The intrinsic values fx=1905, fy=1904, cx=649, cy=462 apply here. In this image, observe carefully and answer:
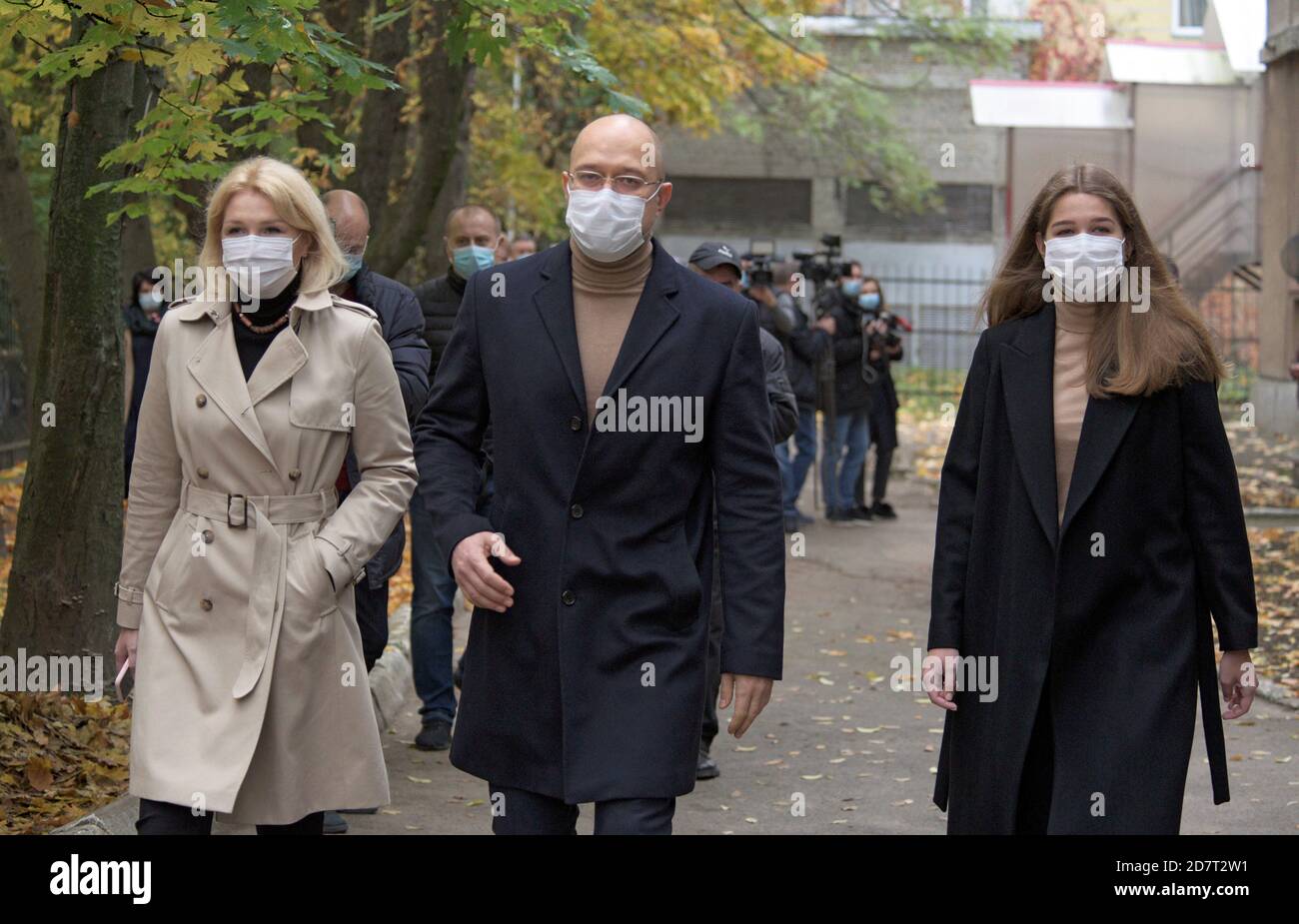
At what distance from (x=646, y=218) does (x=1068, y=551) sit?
1.24 meters

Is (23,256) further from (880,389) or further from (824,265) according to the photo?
(880,389)

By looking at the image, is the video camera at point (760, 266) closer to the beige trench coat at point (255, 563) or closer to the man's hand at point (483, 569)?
the beige trench coat at point (255, 563)

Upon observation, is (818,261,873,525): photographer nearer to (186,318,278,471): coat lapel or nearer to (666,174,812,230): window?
(186,318,278,471): coat lapel

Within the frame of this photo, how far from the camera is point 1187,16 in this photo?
139 feet

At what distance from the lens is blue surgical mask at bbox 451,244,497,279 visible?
8039 mm

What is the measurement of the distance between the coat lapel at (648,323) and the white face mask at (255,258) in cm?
102

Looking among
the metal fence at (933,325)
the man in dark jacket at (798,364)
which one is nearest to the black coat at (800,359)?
the man in dark jacket at (798,364)

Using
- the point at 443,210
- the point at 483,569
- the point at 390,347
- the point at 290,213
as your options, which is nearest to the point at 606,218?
the point at 483,569

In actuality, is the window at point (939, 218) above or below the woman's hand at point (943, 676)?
above

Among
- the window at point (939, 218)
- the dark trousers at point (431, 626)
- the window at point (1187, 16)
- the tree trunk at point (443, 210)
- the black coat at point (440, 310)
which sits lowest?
the dark trousers at point (431, 626)

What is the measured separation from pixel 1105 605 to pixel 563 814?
1330 millimetres

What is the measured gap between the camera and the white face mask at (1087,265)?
4578 millimetres

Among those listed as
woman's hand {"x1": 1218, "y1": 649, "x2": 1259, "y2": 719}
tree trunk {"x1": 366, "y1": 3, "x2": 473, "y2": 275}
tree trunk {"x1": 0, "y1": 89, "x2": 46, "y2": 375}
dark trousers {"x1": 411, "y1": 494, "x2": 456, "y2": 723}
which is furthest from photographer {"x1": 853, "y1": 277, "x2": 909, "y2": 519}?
woman's hand {"x1": 1218, "y1": 649, "x2": 1259, "y2": 719}

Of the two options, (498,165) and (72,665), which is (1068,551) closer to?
(72,665)
